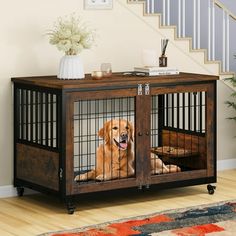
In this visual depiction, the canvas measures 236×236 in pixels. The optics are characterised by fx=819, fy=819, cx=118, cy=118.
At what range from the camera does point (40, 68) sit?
22.8 feet

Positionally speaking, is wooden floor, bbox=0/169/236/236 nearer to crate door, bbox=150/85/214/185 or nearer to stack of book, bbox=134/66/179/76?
crate door, bbox=150/85/214/185

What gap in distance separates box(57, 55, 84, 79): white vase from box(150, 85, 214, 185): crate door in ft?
2.52

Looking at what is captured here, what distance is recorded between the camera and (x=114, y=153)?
6.62 m

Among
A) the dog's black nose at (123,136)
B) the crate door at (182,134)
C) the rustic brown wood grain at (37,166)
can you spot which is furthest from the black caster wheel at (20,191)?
the crate door at (182,134)

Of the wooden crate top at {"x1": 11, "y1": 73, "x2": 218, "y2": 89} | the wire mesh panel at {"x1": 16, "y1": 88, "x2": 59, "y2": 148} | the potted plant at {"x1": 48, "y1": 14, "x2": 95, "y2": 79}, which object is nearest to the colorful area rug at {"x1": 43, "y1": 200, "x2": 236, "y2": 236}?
the wire mesh panel at {"x1": 16, "y1": 88, "x2": 59, "y2": 148}

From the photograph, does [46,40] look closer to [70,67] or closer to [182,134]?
[70,67]

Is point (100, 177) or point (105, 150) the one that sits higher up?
point (105, 150)

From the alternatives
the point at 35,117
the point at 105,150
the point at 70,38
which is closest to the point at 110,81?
the point at 70,38

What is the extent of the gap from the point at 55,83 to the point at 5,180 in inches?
43.4

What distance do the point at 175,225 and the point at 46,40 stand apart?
6.74ft

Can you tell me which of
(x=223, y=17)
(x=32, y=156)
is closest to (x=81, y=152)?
(x=32, y=156)

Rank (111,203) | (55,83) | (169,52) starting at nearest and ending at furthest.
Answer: (55,83) → (111,203) → (169,52)

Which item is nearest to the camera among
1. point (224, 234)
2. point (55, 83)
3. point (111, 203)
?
point (224, 234)

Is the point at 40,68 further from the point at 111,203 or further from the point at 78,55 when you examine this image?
the point at 111,203
